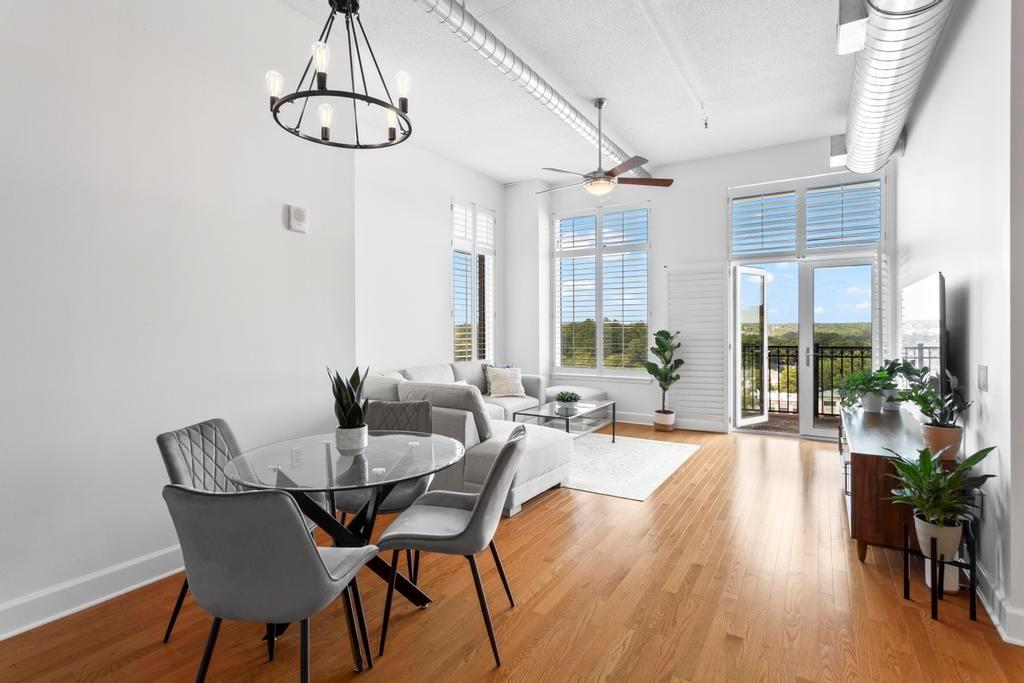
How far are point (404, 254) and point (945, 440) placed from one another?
189 inches

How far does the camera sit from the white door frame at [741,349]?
20.4 feet

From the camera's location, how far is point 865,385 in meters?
4.06

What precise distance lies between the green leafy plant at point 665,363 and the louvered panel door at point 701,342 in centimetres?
15

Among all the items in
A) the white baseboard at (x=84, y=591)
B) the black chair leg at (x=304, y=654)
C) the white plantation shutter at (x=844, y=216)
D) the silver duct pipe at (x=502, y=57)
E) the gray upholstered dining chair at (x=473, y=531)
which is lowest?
the white baseboard at (x=84, y=591)

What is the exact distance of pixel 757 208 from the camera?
19.9 ft

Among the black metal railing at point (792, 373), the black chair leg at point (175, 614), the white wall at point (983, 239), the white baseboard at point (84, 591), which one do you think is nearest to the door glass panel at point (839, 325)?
the black metal railing at point (792, 373)

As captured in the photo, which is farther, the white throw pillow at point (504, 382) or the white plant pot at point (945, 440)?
the white throw pillow at point (504, 382)

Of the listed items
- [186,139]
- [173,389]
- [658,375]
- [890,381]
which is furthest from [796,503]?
[186,139]

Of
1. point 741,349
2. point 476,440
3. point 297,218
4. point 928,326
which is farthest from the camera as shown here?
point 741,349

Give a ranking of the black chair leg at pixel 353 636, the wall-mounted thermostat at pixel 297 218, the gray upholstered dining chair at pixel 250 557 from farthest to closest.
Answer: the wall-mounted thermostat at pixel 297 218 → the black chair leg at pixel 353 636 → the gray upholstered dining chair at pixel 250 557

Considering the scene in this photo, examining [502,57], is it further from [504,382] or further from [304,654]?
[504,382]

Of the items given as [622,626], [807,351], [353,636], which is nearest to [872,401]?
[807,351]

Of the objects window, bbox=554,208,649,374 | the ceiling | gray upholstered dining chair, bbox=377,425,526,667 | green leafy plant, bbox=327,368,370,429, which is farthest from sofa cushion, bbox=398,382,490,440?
window, bbox=554,208,649,374

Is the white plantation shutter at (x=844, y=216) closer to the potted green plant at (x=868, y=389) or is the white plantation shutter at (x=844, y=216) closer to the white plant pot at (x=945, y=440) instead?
the potted green plant at (x=868, y=389)
